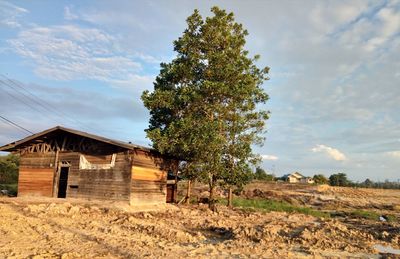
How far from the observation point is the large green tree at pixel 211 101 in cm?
2366

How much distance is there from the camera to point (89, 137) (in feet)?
72.3

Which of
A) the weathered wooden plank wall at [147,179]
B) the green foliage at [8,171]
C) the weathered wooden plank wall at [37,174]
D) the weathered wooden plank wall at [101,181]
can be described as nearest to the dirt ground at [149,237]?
the weathered wooden plank wall at [101,181]

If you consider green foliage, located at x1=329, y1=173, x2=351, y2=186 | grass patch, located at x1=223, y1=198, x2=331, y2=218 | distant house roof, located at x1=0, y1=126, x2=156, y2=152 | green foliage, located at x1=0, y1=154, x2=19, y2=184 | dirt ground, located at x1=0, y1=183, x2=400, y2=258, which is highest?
distant house roof, located at x1=0, y1=126, x2=156, y2=152

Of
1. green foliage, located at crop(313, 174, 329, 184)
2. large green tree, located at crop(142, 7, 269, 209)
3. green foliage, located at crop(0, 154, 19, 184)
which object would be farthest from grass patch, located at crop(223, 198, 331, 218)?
green foliage, located at crop(313, 174, 329, 184)

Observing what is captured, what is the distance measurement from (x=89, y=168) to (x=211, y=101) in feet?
28.9

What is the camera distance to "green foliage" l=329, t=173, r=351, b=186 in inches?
3308

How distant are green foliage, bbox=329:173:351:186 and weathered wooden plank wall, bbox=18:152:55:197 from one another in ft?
235

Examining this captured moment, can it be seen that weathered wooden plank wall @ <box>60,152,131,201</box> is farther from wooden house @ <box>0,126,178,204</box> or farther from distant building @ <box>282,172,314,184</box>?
distant building @ <box>282,172,314,184</box>

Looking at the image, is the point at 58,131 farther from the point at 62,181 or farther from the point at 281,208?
the point at 281,208

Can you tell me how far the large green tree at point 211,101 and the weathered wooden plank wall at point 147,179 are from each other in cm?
124

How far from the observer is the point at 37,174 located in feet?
81.4

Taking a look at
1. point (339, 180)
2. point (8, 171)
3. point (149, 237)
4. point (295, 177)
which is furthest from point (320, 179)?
point (149, 237)

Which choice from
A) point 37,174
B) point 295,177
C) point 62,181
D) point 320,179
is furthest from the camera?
point 295,177

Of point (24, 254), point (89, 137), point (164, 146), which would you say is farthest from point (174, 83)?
point (24, 254)
